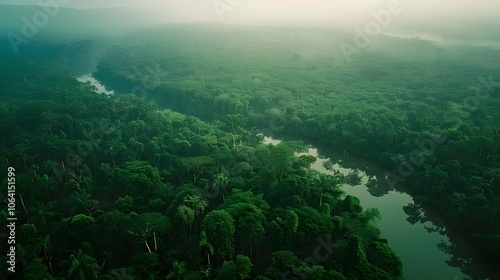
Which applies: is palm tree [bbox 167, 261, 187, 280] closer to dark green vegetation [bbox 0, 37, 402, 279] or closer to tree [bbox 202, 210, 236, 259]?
dark green vegetation [bbox 0, 37, 402, 279]

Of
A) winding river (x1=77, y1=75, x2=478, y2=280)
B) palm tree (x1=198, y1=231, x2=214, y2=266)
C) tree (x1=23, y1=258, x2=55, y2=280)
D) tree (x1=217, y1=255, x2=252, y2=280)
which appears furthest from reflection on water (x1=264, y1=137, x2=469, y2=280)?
tree (x1=23, y1=258, x2=55, y2=280)

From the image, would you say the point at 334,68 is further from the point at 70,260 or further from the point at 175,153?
the point at 70,260

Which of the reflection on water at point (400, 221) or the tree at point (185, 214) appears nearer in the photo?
the tree at point (185, 214)

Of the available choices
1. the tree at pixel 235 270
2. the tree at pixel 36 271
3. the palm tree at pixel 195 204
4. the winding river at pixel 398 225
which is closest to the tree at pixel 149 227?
the palm tree at pixel 195 204

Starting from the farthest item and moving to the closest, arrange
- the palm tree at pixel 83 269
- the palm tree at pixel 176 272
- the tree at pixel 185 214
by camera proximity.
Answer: the tree at pixel 185 214 < the palm tree at pixel 176 272 < the palm tree at pixel 83 269

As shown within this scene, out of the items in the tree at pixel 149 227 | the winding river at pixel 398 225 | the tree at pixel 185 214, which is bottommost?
the winding river at pixel 398 225

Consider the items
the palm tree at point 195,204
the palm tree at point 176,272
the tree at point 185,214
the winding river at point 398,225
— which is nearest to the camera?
the palm tree at point 176,272

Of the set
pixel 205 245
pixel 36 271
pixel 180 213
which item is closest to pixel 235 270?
pixel 205 245

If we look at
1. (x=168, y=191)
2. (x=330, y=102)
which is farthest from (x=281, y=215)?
(x=330, y=102)

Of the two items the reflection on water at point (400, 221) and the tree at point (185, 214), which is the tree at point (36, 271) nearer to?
the tree at point (185, 214)
